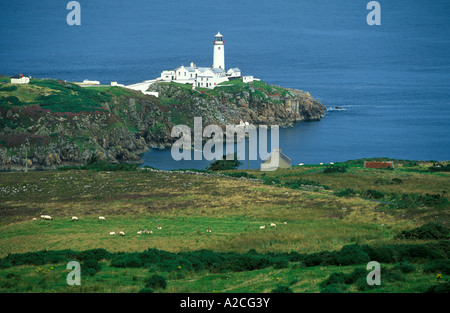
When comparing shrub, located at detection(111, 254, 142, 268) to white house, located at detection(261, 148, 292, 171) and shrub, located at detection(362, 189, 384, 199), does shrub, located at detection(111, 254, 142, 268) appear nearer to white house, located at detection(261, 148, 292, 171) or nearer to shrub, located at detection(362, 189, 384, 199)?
shrub, located at detection(362, 189, 384, 199)

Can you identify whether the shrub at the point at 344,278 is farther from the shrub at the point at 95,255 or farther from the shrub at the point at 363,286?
the shrub at the point at 95,255

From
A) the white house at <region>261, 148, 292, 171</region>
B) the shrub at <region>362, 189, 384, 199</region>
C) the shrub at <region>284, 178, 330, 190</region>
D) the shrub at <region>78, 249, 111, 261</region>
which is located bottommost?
the white house at <region>261, 148, 292, 171</region>

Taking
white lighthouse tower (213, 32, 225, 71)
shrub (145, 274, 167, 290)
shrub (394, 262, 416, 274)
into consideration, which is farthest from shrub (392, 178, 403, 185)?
white lighthouse tower (213, 32, 225, 71)

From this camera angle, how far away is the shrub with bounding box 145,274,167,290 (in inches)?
842

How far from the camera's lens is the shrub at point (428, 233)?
95.6 feet

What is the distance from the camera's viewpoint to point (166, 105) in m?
114

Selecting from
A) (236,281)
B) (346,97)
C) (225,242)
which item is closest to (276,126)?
(346,97)

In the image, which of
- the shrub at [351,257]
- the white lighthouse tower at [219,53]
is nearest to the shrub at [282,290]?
the shrub at [351,257]

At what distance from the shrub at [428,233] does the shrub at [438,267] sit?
671cm

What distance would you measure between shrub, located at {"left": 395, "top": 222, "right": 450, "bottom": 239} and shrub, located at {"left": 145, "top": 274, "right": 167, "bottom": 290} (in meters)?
13.7

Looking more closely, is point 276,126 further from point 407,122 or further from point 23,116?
point 23,116
